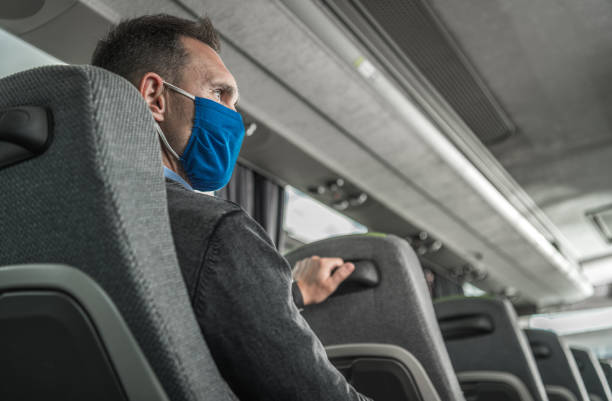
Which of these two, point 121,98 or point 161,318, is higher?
point 121,98

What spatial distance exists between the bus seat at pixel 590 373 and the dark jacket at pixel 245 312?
355cm

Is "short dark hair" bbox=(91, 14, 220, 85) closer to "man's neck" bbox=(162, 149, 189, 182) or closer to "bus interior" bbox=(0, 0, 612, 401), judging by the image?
"man's neck" bbox=(162, 149, 189, 182)

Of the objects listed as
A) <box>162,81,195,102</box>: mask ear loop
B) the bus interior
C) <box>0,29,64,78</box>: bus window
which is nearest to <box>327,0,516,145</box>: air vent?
the bus interior

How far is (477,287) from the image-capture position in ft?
31.5

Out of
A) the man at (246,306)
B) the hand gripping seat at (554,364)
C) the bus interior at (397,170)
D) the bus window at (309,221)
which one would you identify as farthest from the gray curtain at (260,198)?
the man at (246,306)

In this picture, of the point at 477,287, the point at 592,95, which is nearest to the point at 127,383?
the point at 592,95

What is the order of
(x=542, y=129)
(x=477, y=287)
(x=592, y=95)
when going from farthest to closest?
(x=477, y=287) < (x=542, y=129) < (x=592, y=95)

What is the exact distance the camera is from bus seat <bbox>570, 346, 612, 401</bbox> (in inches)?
141

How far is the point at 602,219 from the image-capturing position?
7.79 m

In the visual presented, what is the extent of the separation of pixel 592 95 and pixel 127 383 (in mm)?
5467

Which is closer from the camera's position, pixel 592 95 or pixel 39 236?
pixel 39 236

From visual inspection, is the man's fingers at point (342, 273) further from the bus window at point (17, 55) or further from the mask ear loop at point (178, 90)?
the bus window at point (17, 55)

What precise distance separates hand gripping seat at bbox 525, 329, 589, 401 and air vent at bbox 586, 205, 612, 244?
18.1ft

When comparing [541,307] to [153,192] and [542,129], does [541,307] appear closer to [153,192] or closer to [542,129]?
[542,129]
